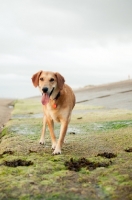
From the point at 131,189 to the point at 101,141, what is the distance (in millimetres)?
4861

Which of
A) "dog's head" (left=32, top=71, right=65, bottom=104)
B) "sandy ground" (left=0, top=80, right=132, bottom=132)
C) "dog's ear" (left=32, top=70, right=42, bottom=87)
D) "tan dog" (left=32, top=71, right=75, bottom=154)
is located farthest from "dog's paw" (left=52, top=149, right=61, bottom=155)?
"sandy ground" (left=0, top=80, right=132, bottom=132)

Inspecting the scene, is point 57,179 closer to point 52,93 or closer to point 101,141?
point 52,93

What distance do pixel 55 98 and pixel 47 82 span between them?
0.59 metres

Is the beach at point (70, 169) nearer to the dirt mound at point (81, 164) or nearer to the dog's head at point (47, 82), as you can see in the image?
the dirt mound at point (81, 164)

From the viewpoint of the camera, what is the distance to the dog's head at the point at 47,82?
9391 mm

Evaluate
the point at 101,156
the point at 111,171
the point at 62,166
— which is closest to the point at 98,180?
the point at 111,171

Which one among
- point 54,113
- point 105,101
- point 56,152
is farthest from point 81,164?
point 105,101

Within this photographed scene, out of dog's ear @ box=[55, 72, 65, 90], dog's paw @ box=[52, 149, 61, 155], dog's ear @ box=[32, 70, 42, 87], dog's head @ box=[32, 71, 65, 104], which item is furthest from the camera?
dog's ear @ box=[32, 70, 42, 87]

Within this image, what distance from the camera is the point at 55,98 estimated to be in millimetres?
9844

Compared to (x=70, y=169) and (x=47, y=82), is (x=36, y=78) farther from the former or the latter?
(x=70, y=169)

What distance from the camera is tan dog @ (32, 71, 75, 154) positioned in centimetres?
943

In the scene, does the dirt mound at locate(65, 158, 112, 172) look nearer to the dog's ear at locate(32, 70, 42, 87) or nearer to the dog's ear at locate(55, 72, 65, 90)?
the dog's ear at locate(55, 72, 65, 90)

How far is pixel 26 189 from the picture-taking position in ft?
19.8

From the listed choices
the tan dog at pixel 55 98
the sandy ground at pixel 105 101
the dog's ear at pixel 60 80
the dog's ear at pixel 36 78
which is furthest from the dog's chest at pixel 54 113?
the sandy ground at pixel 105 101
